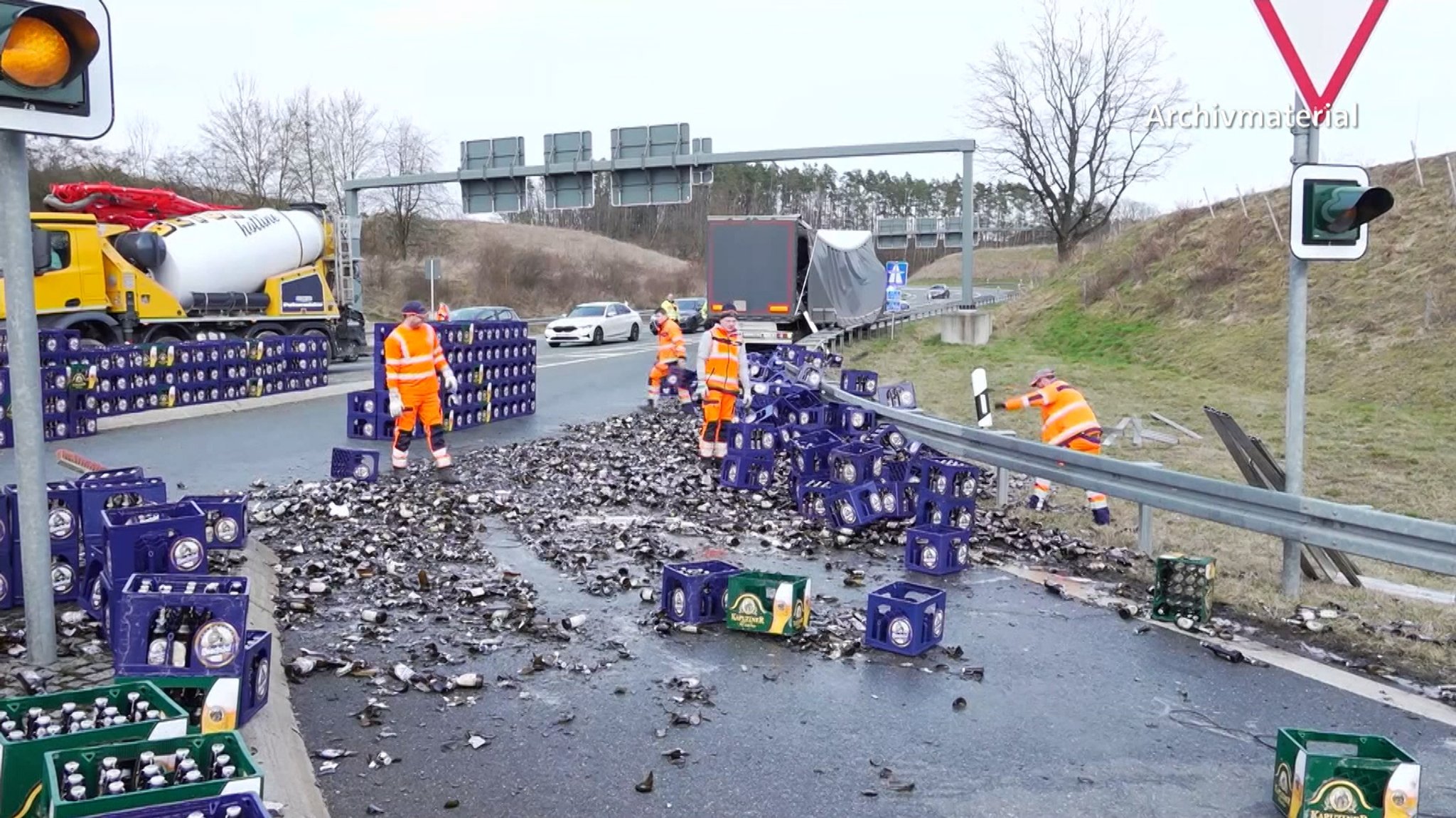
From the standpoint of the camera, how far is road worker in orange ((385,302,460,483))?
1197 centimetres

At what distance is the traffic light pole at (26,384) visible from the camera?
492cm

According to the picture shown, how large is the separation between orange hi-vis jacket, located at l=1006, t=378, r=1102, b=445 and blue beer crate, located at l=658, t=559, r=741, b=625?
5.24 meters

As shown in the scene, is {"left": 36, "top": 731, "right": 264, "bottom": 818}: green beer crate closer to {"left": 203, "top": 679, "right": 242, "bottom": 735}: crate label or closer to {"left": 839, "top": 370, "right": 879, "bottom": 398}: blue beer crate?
{"left": 203, "top": 679, "right": 242, "bottom": 735}: crate label

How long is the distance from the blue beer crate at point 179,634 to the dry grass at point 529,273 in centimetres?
4983

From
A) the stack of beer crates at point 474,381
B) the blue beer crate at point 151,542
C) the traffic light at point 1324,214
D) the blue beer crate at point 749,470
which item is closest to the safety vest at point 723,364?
the blue beer crate at point 749,470

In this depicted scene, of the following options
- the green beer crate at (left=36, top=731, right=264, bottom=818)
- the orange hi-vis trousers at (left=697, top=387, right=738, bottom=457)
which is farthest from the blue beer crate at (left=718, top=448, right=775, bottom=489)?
the green beer crate at (left=36, top=731, right=264, bottom=818)

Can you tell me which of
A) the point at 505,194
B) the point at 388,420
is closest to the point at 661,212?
the point at 505,194

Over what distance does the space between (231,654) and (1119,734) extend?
385 cm

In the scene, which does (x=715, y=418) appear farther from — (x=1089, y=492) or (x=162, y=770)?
(x=162, y=770)

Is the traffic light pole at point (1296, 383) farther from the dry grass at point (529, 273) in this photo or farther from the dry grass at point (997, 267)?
the dry grass at point (997, 267)

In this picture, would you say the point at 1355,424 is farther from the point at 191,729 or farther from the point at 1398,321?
the point at 191,729

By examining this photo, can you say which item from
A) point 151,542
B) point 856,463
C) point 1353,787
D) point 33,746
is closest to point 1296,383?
point 856,463

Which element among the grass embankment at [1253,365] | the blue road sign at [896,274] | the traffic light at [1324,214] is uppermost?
the traffic light at [1324,214]

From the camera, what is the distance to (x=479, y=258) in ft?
220
